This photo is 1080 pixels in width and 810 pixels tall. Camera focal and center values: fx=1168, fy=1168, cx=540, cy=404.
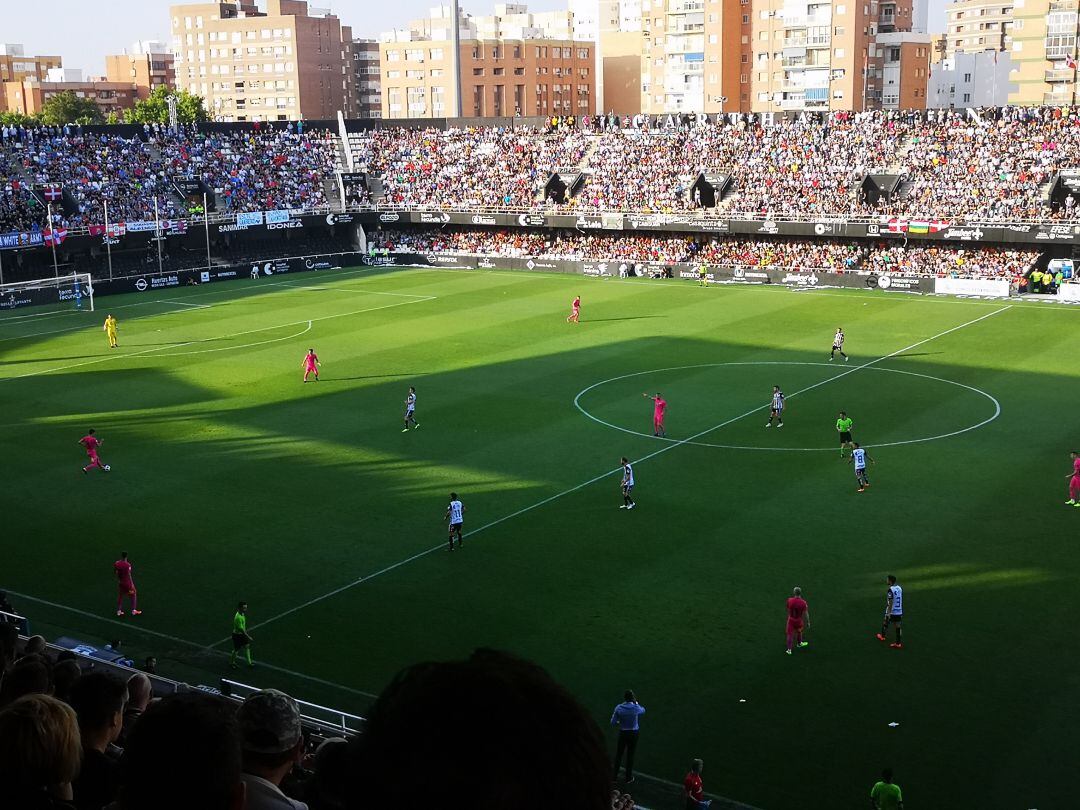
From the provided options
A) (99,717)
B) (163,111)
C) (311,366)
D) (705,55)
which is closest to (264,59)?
(163,111)

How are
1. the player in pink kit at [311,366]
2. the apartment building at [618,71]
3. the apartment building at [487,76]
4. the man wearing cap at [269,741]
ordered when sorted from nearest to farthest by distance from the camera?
the man wearing cap at [269,741]
the player in pink kit at [311,366]
the apartment building at [487,76]
the apartment building at [618,71]

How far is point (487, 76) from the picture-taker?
153250 millimetres

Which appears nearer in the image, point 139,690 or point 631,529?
point 139,690

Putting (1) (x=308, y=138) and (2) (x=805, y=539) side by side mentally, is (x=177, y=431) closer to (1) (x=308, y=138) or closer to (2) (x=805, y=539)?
(2) (x=805, y=539)

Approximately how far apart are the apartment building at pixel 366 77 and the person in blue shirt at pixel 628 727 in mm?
168066

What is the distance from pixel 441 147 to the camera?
88.8m

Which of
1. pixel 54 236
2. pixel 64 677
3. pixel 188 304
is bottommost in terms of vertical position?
pixel 188 304

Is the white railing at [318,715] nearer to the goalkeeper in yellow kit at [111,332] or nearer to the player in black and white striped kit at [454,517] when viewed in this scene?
the player in black and white striped kit at [454,517]

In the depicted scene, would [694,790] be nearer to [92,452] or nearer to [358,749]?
[358,749]

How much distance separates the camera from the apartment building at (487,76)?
152875 millimetres

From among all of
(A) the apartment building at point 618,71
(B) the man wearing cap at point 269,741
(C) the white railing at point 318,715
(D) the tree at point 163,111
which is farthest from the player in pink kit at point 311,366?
(A) the apartment building at point 618,71

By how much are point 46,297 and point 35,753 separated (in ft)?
215

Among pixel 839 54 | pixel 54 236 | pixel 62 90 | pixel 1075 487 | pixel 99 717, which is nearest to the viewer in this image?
pixel 99 717

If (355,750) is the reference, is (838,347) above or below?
below
